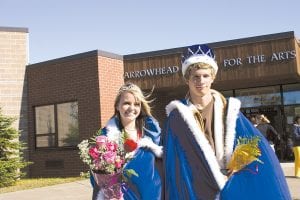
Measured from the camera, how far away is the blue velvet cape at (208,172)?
3.55m

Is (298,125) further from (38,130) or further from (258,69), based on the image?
(38,130)

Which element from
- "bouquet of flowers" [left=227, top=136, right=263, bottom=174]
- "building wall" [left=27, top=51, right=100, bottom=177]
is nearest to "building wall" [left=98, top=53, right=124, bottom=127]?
"building wall" [left=27, top=51, right=100, bottom=177]

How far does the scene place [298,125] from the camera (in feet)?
42.8

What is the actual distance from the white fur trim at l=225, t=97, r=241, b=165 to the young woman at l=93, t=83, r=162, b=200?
0.85 metres

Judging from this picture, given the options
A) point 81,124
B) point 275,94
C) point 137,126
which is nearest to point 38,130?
point 81,124

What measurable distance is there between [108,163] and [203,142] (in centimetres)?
97

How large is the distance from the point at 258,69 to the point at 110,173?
12111 mm

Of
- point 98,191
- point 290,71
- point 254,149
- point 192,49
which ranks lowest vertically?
Answer: point 98,191

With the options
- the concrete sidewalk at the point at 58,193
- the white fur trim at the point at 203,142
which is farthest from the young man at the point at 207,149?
the concrete sidewalk at the point at 58,193

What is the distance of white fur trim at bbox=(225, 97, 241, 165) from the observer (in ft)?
12.1

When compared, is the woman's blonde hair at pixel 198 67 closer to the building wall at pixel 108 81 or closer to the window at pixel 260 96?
the building wall at pixel 108 81

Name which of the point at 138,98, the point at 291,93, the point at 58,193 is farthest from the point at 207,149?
the point at 291,93

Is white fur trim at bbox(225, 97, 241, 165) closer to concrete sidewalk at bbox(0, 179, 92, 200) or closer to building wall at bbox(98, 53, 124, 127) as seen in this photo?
concrete sidewalk at bbox(0, 179, 92, 200)

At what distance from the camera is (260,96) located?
18625mm
